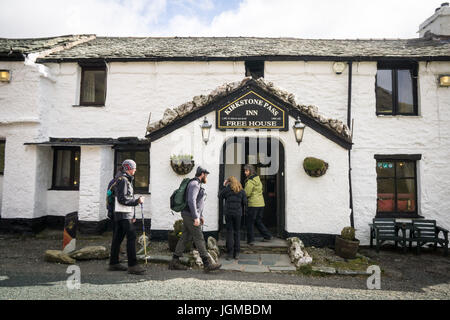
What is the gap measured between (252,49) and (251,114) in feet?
12.2

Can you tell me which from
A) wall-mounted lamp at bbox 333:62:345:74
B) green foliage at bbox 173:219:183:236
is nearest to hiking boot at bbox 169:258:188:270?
green foliage at bbox 173:219:183:236

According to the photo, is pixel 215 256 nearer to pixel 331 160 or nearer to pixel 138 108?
pixel 331 160

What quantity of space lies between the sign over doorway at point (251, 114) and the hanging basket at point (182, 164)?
1.23 meters

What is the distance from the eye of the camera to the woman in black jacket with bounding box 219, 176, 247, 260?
578 cm

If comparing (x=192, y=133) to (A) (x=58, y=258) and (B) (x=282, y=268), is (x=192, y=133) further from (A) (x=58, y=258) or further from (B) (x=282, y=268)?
(A) (x=58, y=258)

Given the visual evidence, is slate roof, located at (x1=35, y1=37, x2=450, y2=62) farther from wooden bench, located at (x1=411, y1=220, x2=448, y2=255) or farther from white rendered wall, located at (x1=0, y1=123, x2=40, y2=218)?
wooden bench, located at (x1=411, y1=220, x2=448, y2=255)

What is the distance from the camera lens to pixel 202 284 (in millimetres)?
4551

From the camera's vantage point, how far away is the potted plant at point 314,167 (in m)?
6.61

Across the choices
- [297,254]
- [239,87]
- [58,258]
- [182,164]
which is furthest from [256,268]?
[239,87]

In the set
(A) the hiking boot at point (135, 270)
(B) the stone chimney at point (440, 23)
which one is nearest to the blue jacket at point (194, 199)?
(A) the hiking boot at point (135, 270)

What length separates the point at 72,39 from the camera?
34.6 feet

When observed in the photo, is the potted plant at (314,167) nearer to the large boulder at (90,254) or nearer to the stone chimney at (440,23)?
the large boulder at (90,254)

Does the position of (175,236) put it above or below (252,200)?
below

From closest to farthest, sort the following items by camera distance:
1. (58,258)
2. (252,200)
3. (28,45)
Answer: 1. (58,258)
2. (252,200)
3. (28,45)
